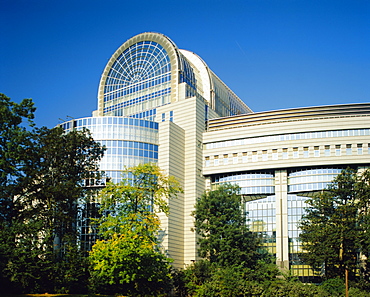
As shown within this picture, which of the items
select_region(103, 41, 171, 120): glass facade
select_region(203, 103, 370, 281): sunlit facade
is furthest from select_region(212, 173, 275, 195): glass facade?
select_region(103, 41, 171, 120): glass facade

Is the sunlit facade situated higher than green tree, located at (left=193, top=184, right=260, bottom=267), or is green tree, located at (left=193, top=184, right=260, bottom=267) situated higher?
the sunlit facade

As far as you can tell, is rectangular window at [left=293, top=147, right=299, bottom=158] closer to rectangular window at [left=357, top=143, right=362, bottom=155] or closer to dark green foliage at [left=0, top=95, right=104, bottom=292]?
rectangular window at [left=357, top=143, right=362, bottom=155]

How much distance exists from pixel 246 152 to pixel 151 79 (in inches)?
1104

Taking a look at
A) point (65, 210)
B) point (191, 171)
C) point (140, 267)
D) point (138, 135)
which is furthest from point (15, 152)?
point (191, 171)

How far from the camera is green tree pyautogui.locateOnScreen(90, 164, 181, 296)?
176 ft

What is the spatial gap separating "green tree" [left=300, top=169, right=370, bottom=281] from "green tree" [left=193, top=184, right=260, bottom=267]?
8.79m

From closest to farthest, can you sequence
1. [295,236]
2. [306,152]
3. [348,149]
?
[348,149] → [295,236] → [306,152]

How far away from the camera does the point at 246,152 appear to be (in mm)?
87000

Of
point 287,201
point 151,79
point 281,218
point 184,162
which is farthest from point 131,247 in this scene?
point 151,79

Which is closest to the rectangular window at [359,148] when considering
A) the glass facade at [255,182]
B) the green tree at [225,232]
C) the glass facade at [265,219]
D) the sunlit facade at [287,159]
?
the sunlit facade at [287,159]

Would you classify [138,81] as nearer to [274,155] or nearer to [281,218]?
[274,155]

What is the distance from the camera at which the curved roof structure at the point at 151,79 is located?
96.9m

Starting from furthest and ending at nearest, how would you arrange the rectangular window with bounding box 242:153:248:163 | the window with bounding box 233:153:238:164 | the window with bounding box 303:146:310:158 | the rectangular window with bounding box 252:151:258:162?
1. the window with bounding box 233:153:238:164
2. the rectangular window with bounding box 242:153:248:163
3. the rectangular window with bounding box 252:151:258:162
4. the window with bounding box 303:146:310:158

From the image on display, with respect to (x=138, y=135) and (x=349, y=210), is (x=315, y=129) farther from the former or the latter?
(x=138, y=135)
